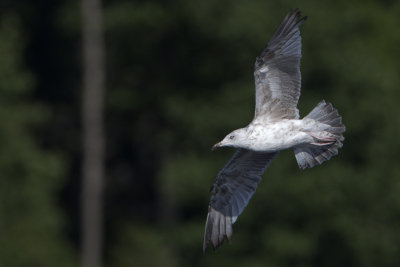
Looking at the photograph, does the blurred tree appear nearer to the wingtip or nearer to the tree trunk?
the tree trunk

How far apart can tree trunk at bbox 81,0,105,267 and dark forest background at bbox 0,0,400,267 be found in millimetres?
275

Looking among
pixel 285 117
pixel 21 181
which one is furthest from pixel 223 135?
pixel 285 117

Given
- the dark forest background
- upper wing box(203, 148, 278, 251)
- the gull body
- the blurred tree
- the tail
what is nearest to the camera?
the gull body

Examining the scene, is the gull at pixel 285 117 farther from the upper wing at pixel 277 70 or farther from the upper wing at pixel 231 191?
the upper wing at pixel 231 191

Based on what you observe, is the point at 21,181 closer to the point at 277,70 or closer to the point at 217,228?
the point at 217,228

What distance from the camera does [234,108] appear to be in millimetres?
14508

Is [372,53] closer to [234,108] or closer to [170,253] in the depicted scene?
[234,108]

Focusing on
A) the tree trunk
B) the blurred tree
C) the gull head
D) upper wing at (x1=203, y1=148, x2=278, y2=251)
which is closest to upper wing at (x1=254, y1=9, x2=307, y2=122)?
the gull head

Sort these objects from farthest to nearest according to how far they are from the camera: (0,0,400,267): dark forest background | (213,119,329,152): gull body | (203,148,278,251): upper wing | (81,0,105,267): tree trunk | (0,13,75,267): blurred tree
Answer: (81,0,105,267): tree trunk → (0,0,400,267): dark forest background → (0,13,75,267): blurred tree → (203,148,278,251): upper wing → (213,119,329,152): gull body

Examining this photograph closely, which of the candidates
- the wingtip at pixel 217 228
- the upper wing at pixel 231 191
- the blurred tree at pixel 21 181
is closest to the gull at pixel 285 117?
the upper wing at pixel 231 191

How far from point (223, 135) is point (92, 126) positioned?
10.3 feet

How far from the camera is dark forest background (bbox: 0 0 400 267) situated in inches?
559

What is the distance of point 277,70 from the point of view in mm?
7449

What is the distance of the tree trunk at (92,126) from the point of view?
16.3 meters
